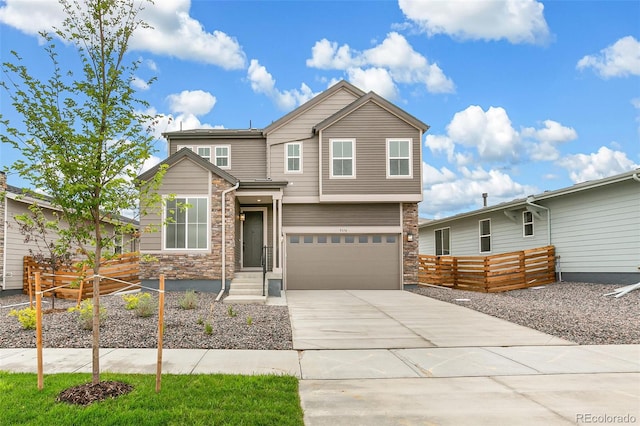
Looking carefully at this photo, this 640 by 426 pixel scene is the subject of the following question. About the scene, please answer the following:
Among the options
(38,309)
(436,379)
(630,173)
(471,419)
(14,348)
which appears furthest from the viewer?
(630,173)

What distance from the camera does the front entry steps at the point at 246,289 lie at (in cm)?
1282

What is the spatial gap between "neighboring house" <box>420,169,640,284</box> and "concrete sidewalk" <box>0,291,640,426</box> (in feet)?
25.3

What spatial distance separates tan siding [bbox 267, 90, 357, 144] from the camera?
17859 mm

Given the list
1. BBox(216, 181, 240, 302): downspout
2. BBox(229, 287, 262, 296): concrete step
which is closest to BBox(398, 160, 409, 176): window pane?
BBox(216, 181, 240, 302): downspout

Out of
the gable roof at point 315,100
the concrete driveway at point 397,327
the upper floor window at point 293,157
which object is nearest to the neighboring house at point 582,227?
the concrete driveway at point 397,327

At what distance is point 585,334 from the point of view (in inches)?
322

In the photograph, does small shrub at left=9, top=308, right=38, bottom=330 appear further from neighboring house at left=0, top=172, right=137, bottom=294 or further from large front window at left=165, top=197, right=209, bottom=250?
large front window at left=165, top=197, right=209, bottom=250

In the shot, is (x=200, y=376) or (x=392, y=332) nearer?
(x=200, y=376)

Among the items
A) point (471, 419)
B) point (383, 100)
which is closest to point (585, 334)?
point (471, 419)

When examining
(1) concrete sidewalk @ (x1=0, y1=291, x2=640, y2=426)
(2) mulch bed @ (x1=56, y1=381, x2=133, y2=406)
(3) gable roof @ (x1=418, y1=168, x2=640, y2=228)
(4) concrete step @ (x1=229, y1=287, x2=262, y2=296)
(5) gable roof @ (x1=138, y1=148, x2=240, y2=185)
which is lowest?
(1) concrete sidewalk @ (x1=0, y1=291, x2=640, y2=426)

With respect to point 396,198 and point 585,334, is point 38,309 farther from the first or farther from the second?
point 396,198

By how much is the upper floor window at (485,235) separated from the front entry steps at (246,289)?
11842 mm

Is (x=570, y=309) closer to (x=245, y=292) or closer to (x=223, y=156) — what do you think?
(x=245, y=292)

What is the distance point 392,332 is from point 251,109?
1497 centimetres
